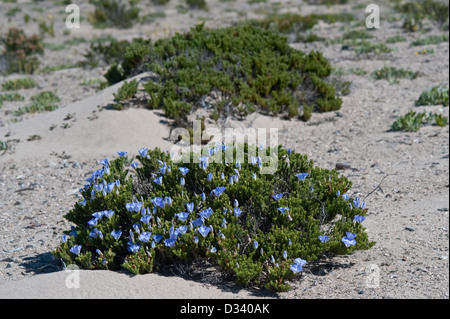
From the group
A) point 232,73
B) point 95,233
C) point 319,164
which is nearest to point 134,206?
point 95,233

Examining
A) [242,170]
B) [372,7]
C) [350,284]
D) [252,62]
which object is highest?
[372,7]

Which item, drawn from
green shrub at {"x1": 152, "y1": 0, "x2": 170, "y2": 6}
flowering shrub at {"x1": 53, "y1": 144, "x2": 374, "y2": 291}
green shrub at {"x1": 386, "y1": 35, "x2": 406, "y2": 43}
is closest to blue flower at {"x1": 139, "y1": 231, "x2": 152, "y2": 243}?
flowering shrub at {"x1": 53, "y1": 144, "x2": 374, "y2": 291}

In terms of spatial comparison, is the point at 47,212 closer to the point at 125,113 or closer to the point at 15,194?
the point at 15,194

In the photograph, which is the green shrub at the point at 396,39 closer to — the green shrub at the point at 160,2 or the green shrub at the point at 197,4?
the green shrub at the point at 197,4

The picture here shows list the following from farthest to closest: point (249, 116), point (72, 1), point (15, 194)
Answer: point (72, 1)
point (249, 116)
point (15, 194)

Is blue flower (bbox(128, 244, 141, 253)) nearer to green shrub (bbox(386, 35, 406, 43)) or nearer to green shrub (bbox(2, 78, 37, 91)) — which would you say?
green shrub (bbox(2, 78, 37, 91))

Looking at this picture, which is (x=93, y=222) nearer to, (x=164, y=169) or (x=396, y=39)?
(x=164, y=169)

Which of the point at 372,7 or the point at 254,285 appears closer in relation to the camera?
the point at 254,285
